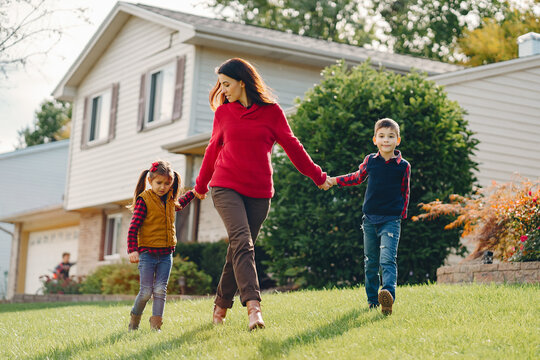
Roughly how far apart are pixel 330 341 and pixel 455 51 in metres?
31.0

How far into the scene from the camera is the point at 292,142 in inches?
236

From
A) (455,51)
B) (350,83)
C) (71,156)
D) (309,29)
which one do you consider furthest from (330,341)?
(309,29)

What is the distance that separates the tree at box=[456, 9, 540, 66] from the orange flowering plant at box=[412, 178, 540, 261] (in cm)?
2070

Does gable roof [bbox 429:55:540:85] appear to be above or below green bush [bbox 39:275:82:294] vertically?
above

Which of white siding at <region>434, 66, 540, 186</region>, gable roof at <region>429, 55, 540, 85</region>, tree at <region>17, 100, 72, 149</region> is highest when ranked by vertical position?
tree at <region>17, 100, 72, 149</region>

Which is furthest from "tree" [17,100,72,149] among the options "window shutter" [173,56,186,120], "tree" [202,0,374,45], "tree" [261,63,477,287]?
"tree" [261,63,477,287]

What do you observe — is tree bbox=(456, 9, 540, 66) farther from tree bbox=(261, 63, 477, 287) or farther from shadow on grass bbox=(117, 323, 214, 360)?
shadow on grass bbox=(117, 323, 214, 360)

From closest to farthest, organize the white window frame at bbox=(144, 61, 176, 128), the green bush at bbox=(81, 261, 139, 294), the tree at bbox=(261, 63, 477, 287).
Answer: the tree at bbox=(261, 63, 477, 287)
the green bush at bbox=(81, 261, 139, 294)
the white window frame at bbox=(144, 61, 176, 128)

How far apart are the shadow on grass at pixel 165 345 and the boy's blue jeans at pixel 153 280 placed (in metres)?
0.51

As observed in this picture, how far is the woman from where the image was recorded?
18.4ft

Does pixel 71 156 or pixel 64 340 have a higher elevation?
pixel 71 156

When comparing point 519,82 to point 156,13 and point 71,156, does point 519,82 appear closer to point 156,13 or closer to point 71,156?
point 156,13

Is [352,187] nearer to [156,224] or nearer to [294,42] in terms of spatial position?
[156,224]

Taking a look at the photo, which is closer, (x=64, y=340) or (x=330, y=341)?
(x=330, y=341)
